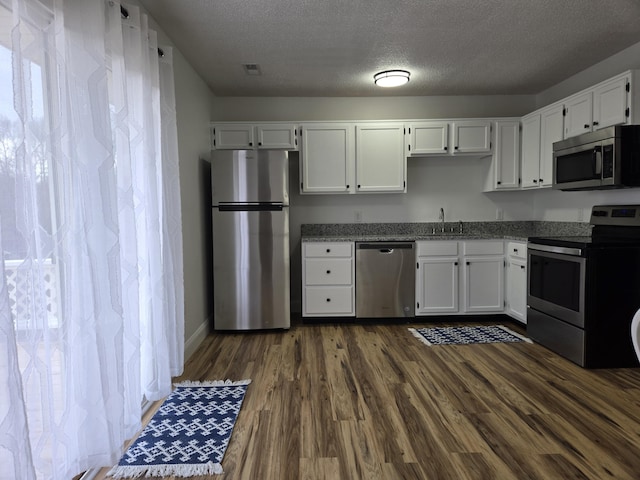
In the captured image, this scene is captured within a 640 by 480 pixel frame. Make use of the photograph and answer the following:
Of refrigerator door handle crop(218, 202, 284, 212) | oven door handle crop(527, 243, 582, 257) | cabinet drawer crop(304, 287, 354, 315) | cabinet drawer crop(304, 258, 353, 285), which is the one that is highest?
refrigerator door handle crop(218, 202, 284, 212)

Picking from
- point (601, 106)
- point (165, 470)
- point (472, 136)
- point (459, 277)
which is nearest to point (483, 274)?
point (459, 277)

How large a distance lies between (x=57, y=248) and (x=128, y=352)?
70 cm

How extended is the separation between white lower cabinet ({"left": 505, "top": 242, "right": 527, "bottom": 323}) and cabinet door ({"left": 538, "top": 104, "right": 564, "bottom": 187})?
703 mm

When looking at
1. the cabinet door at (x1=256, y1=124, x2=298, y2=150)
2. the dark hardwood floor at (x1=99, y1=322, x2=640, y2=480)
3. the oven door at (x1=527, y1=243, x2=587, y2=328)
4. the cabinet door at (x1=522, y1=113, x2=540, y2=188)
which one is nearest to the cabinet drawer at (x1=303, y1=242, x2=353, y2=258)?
the dark hardwood floor at (x1=99, y1=322, x2=640, y2=480)

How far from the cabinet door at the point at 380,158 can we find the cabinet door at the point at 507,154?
1037 millimetres

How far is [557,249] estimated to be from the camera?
3.15 metres

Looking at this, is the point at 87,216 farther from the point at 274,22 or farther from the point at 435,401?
the point at 435,401

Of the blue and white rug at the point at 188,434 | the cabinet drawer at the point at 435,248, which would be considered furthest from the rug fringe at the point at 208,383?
the cabinet drawer at the point at 435,248

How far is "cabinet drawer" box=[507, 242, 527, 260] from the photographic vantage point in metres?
3.71

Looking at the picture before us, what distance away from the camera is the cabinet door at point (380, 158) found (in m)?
4.18

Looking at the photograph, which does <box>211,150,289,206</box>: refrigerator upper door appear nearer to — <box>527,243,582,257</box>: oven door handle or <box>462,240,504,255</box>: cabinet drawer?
<box>462,240,504,255</box>: cabinet drawer

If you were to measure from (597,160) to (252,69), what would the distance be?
3000mm

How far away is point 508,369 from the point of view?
2.88m

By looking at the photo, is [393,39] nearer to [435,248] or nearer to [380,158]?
[380,158]
